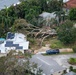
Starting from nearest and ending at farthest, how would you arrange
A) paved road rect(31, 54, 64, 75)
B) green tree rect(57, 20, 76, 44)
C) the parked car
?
paved road rect(31, 54, 64, 75)
the parked car
green tree rect(57, 20, 76, 44)

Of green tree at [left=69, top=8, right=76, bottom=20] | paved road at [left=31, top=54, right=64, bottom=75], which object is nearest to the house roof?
green tree at [left=69, top=8, right=76, bottom=20]

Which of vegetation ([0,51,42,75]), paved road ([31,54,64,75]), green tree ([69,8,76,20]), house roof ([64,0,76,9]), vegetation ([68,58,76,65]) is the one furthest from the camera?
house roof ([64,0,76,9])

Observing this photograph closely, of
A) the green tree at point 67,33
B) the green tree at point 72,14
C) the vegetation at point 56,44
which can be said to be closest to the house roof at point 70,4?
the green tree at point 72,14

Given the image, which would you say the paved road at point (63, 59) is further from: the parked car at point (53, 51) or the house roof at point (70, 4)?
the house roof at point (70, 4)

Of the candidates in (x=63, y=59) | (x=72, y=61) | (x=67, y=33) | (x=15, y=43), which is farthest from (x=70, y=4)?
(x=72, y=61)

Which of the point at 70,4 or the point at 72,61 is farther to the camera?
the point at 70,4

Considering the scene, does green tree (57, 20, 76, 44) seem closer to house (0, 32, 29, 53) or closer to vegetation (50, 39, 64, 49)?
vegetation (50, 39, 64, 49)

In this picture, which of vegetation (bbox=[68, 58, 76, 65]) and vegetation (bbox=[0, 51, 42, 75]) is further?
vegetation (bbox=[68, 58, 76, 65])

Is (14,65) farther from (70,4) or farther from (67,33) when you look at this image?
(70,4)
